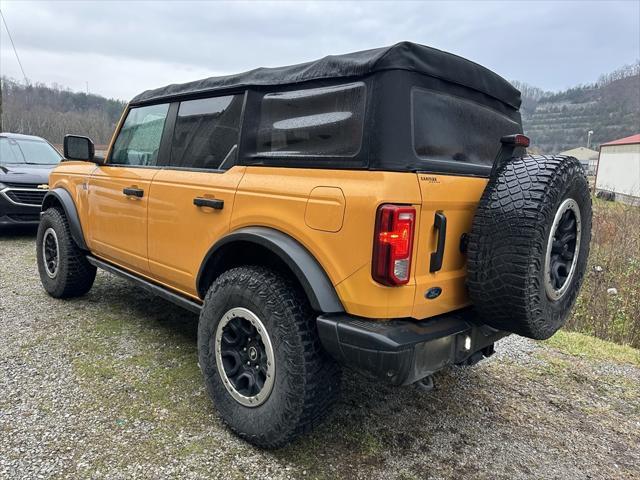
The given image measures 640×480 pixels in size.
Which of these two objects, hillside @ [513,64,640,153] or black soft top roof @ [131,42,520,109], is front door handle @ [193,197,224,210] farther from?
hillside @ [513,64,640,153]

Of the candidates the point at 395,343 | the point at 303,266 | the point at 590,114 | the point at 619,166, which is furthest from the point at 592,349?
the point at 590,114

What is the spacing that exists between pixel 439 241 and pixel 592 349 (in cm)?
296

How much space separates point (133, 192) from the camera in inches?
130

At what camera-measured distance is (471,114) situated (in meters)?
2.52

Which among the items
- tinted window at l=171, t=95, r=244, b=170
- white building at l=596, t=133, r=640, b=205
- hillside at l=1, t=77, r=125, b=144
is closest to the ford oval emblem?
tinted window at l=171, t=95, r=244, b=170

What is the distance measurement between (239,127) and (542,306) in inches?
73.5

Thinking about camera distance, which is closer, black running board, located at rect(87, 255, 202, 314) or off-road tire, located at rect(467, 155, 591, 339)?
off-road tire, located at rect(467, 155, 591, 339)

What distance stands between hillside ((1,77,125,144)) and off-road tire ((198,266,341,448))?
24481mm

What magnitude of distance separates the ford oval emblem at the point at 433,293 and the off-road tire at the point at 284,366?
0.55 metres

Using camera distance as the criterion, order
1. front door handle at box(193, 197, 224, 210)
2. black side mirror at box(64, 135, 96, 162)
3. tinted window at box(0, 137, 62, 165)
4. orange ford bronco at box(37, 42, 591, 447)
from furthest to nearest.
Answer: tinted window at box(0, 137, 62, 165) → black side mirror at box(64, 135, 96, 162) → front door handle at box(193, 197, 224, 210) → orange ford bronco at box(37, 42, 591, 447)

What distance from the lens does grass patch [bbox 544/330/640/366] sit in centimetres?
394

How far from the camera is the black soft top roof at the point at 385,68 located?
205 cm

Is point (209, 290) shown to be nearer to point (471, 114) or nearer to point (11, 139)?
point (471, 114)

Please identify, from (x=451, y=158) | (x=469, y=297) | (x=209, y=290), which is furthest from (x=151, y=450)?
(x=451, y=158)
